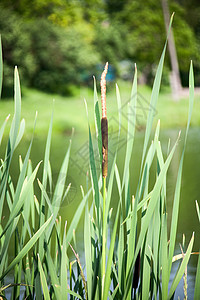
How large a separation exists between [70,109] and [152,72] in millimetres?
3389

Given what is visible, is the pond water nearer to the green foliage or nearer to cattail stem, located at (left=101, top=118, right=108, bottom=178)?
cattail stem, located at (left=101, top=118, right=108, bottom=178)

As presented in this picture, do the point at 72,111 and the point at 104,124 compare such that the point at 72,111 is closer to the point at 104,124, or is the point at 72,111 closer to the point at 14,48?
the point at 14,48

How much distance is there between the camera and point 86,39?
817 cm

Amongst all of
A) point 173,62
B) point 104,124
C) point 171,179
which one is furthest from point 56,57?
Result: point 104,124

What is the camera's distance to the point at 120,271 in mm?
459

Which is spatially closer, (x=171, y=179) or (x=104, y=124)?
(x=104, y=124)

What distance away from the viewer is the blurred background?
6.86m

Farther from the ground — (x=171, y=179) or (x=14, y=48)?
(x=14, y=48)

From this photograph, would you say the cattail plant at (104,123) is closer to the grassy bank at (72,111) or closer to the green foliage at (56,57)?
the grassy bank at (72,111)

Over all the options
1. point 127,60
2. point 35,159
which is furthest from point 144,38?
point 35,159

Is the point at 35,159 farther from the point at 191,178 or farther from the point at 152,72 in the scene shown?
the point at 152,72

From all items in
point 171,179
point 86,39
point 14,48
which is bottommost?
point 171,179

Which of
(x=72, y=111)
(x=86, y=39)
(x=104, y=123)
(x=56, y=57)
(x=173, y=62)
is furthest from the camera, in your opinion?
(x=86, y=39)

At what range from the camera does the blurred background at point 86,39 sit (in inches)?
270
